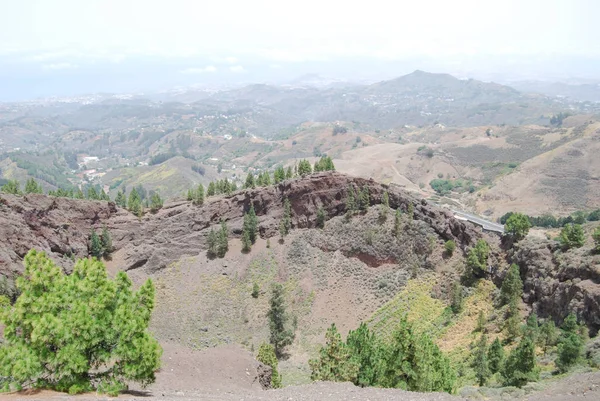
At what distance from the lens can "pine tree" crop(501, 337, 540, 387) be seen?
30.7m

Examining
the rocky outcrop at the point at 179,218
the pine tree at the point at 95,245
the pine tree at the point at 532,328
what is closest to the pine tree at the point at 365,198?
the rocky outcrop at the point at 179,218

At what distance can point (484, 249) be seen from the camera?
53.1 metres

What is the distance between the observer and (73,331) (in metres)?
18.6

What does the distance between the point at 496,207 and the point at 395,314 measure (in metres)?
97.1

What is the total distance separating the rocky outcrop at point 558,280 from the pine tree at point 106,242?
58.7m

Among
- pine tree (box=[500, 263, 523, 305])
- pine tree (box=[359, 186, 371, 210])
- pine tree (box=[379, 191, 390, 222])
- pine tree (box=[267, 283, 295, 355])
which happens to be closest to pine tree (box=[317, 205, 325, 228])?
pine tree (box=[359, 186, 371, 210])

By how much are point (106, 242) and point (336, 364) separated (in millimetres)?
47927

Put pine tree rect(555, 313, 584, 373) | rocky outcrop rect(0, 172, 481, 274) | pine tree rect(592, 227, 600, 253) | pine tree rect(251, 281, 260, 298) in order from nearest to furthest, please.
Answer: pine tree rect(555, 313, 584, 373), pine tree rect(592, 227, 600, 253), pine tree rect(251, 281, 260, 298), rocky outcrop rect(0, 172, 481, 274)

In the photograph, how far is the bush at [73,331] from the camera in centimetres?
1842

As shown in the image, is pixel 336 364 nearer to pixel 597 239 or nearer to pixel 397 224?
pixel 597 239

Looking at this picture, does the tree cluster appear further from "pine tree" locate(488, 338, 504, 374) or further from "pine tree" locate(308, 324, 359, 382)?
"pine tree" locate(488, 338, 504, 374)

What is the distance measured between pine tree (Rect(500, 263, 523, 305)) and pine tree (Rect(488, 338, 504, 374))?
11.3 m

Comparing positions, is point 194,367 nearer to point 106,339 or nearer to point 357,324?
point 106,339

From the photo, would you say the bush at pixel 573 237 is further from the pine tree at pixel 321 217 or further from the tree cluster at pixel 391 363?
the pine tree at pixel 321 217
